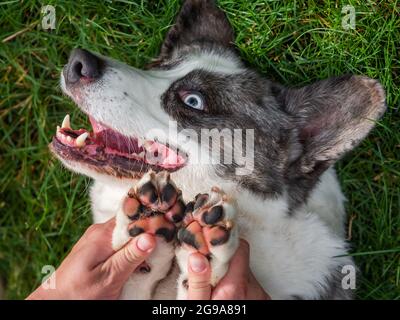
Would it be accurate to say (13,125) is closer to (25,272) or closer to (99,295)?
(25,272)

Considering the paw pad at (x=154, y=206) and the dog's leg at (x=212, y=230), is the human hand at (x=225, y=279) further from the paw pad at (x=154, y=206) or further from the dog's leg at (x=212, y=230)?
the paw pad at (x=154, y=206)

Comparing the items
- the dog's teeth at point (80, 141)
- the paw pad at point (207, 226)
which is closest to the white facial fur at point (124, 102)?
the dog's teeth at point (80, 141)

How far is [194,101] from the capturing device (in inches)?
132

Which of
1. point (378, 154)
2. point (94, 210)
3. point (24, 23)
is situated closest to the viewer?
point (94, 210)

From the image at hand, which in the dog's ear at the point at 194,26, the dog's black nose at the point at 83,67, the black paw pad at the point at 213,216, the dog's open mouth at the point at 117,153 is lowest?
the dog's open mouth at the point at 117,153

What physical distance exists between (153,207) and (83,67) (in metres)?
0.83

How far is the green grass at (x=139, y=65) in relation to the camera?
13.6 feet

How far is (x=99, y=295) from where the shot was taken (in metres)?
3.21

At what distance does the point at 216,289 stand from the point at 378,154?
1762mm

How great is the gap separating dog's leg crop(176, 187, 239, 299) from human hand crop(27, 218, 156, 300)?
9.8 inches

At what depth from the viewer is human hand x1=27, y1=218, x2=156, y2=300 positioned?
3.12 meters

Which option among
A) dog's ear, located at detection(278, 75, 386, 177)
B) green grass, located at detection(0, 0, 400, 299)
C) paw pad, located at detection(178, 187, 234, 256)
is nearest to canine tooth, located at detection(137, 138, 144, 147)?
paw pad, located at detection(178, 187, 234, 256)

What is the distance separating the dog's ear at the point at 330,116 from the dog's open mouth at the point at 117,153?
0.69 meters

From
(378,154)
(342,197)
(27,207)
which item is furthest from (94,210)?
(378,154)
